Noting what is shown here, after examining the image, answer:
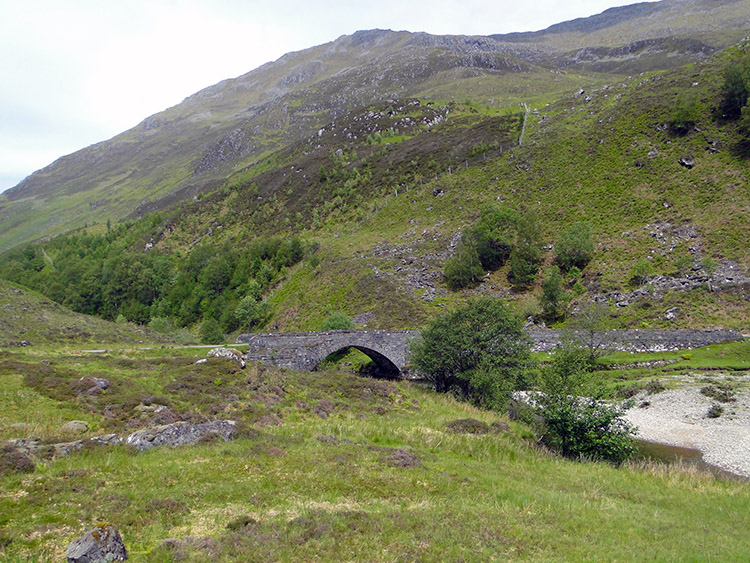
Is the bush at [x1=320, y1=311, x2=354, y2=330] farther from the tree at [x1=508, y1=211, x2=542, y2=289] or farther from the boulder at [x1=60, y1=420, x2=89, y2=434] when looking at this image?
the boulder at [x1=60, y1=420, x2=89, y2=434]

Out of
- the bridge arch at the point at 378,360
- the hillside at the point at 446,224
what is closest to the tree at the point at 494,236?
the hillside at the point at 446,224

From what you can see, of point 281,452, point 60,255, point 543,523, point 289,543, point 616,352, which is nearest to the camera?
point 289,543

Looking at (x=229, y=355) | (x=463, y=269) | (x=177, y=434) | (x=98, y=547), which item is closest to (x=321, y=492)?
(x=98, y=547)

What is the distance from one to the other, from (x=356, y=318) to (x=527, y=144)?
58.8 metres

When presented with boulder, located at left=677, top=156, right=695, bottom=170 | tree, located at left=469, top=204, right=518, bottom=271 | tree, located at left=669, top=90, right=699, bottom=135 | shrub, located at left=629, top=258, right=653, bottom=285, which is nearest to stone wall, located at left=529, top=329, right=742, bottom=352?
shrub, located at left=629, top=258, right=653, bottom=285

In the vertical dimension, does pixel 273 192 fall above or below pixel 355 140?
below

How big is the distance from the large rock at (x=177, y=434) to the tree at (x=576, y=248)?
181 ft

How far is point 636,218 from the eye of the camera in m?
60.8

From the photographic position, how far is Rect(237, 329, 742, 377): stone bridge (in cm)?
3878

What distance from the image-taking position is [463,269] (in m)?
62.1

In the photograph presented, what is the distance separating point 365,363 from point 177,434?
37.0 metres

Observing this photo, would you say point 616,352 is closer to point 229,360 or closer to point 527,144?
point 229,360

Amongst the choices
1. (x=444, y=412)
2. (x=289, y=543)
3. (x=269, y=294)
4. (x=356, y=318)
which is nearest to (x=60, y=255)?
(x=269, y=294)

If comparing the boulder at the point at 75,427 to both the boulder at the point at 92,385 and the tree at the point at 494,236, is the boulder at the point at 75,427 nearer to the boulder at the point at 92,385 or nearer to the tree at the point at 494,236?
the boulder at the point at 92,385
